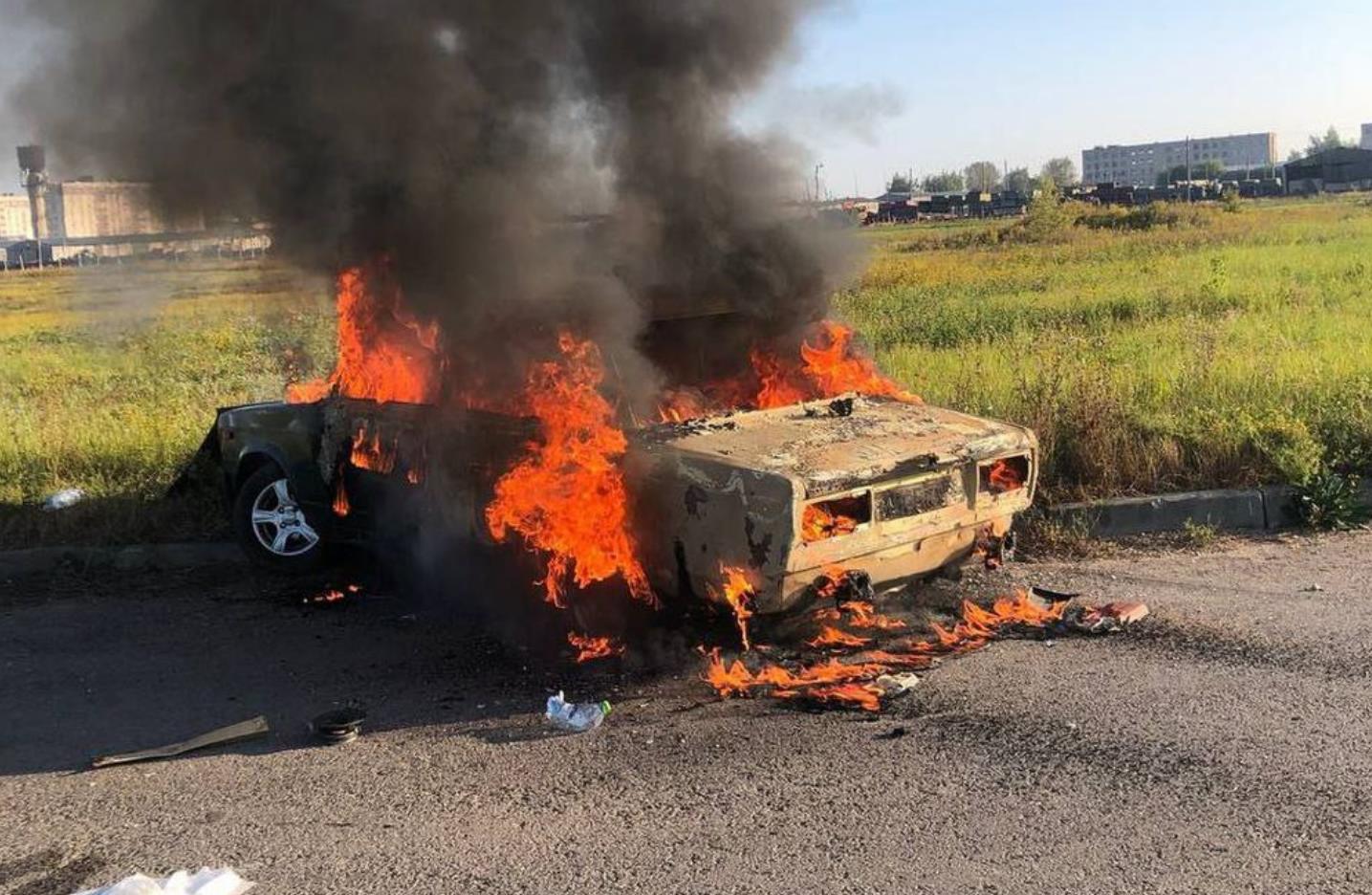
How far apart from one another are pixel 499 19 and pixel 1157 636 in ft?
14.4

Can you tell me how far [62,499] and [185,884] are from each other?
5418 millimetres

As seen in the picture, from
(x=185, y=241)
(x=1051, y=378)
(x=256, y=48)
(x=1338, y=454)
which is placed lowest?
(x=1338, y=454)

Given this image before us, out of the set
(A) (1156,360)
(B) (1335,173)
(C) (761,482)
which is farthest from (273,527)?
(B) (1335,173)

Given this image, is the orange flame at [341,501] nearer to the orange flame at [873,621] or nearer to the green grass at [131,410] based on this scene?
the green grass at [131,410]

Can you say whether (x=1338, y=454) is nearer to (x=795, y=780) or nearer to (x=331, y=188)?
(x=795, y=780)

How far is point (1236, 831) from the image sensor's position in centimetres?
322

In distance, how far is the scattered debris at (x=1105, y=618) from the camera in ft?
16.6

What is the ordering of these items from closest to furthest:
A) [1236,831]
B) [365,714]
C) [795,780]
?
[1236,831]
[795,780]
[365,714]

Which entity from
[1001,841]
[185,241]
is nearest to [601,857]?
[1001,841]

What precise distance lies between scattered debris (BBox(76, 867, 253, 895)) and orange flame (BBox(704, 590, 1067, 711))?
6.42 ft

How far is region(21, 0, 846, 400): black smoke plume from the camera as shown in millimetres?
5668

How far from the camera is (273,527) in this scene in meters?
6.69

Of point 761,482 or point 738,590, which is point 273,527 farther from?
point 761,482

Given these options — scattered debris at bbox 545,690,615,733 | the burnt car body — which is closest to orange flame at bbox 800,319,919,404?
the burnt car body
